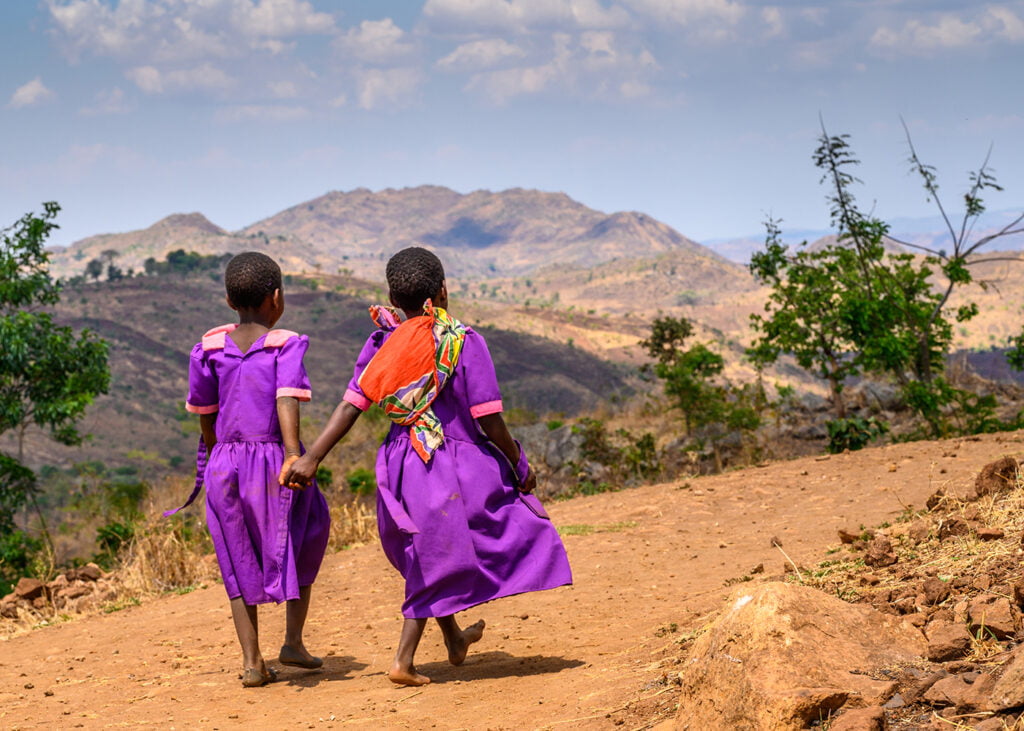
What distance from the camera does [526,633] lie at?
523cm

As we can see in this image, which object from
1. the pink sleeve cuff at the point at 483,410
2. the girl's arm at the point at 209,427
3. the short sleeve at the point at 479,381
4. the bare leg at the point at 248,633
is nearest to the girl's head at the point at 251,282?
the girl's arm at the point at 209,427

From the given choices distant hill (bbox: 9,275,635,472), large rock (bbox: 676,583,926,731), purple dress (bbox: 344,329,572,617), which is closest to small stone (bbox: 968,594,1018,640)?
large rock (bbox: 676,583,926,731)

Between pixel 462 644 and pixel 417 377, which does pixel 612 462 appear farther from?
pixel 417 377

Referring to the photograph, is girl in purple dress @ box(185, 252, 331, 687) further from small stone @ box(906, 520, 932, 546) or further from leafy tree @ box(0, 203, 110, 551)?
leafy tree @ box(0, 203, 110, 551)

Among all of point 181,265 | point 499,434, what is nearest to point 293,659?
point 499,434

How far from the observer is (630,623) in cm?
495

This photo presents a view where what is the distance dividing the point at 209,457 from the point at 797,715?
108 inches

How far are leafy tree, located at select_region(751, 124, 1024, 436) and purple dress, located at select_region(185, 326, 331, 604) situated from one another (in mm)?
7933

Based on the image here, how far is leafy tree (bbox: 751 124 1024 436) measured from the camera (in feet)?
36.8

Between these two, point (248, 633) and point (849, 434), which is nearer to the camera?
point (248, 633)

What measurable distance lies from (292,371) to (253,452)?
375 mm

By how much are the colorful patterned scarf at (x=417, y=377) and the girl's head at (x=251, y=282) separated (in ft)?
1.87

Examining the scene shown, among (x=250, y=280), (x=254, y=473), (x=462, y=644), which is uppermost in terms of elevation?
(x=250, y=280)

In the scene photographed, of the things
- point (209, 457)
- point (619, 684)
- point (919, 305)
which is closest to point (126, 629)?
point (209, 457)
